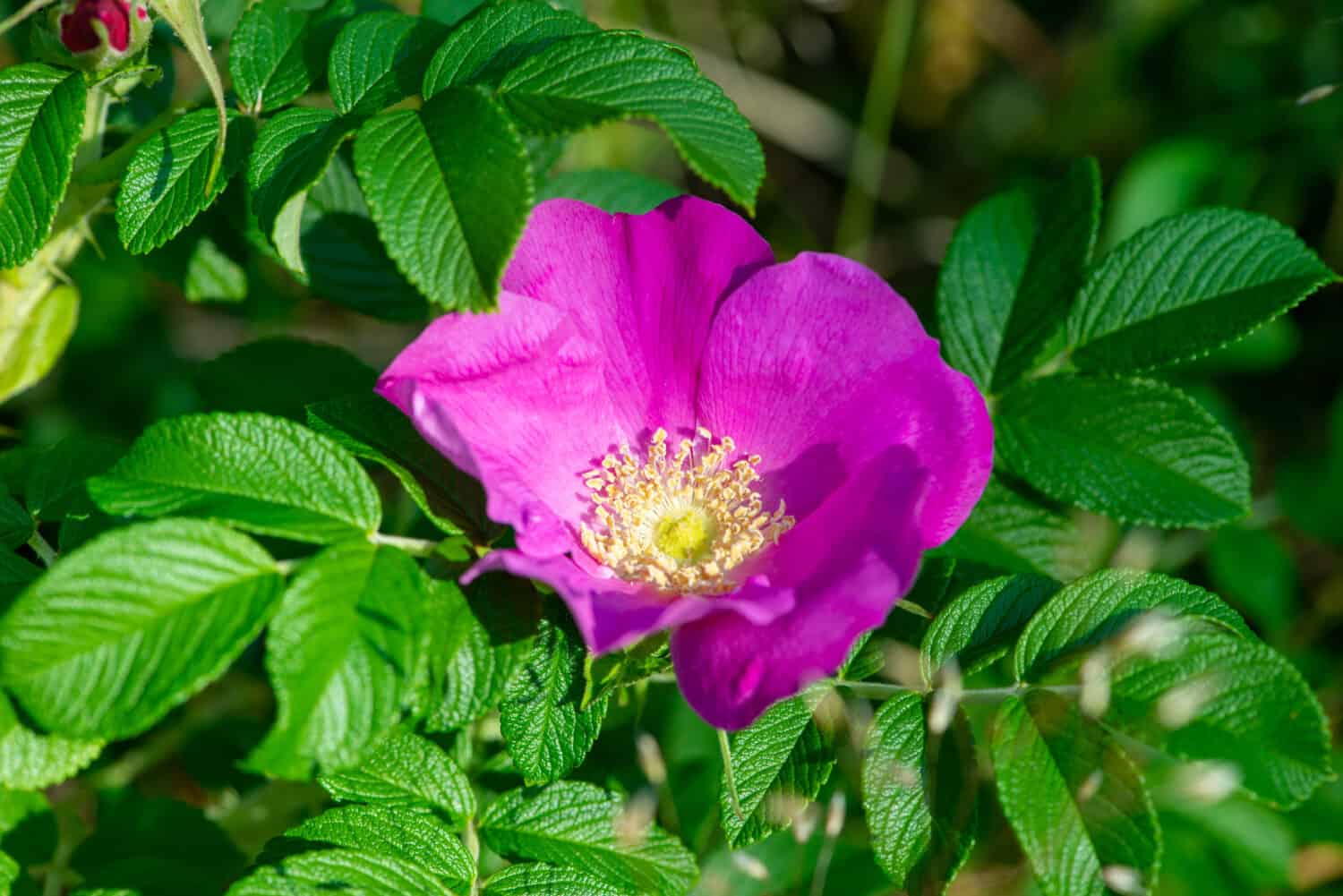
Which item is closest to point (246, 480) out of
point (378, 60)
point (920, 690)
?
point (378, 60)

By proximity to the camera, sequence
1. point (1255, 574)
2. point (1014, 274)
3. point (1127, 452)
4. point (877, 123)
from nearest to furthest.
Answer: point (1127, 452)
point (1014, 274)
point (1255, 574)
point (877, 123)

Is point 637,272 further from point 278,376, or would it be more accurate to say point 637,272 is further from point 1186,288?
point 1186,288

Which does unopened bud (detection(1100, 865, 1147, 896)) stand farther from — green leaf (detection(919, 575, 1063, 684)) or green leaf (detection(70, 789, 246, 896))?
green leaf (detection(70, 789, 246, 896))

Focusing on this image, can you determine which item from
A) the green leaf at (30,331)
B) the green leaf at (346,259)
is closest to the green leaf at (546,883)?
the green leaf at (346,259)

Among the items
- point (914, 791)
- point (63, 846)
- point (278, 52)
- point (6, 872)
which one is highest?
point (278, 52)

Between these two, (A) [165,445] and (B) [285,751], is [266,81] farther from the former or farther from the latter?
(B) [285,751]

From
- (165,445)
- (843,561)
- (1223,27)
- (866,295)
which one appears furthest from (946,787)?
(1223,27)
